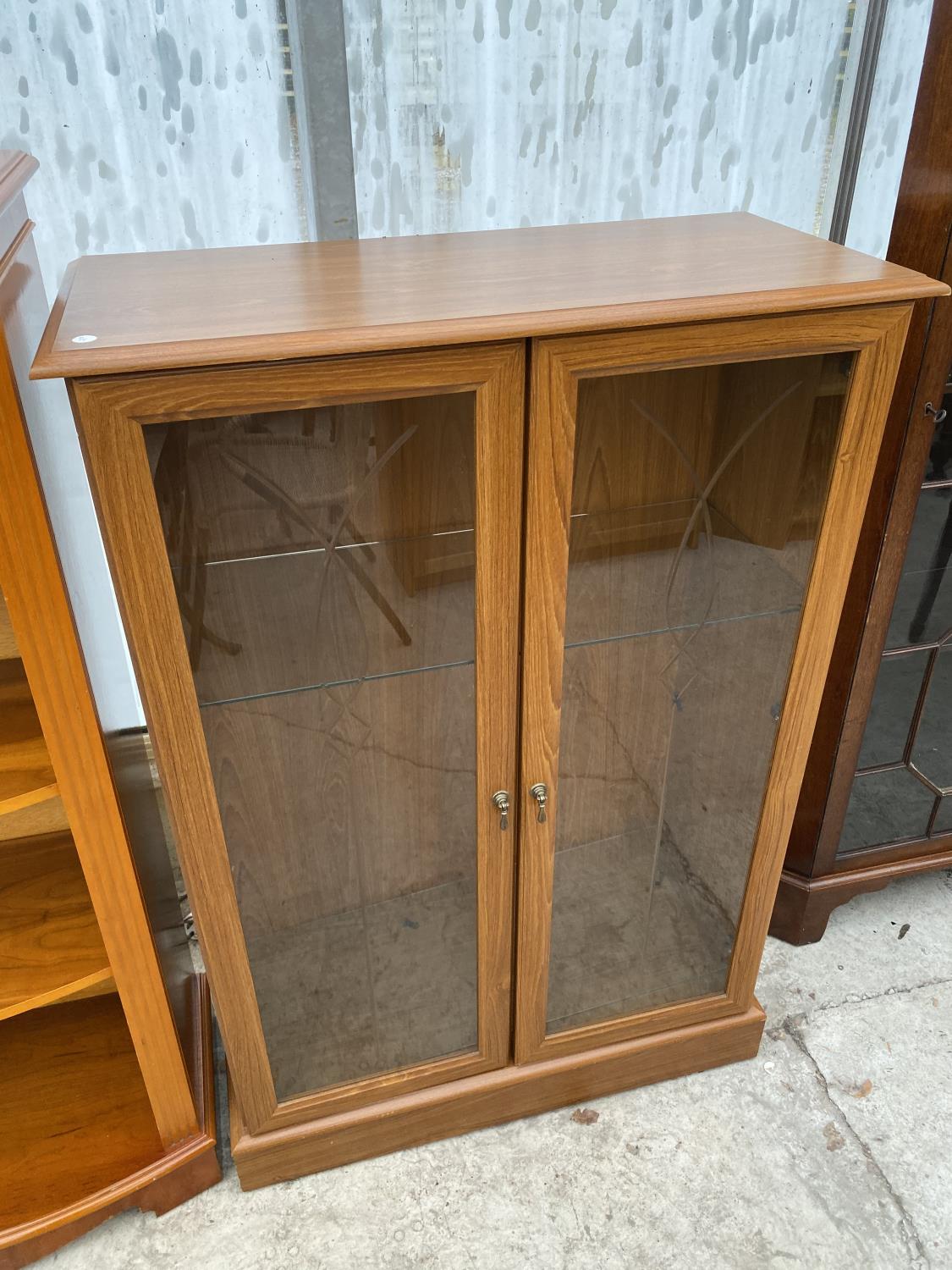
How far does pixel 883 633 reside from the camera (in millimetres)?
1480

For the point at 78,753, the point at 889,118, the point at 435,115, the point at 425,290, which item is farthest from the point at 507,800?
the point at 889,118

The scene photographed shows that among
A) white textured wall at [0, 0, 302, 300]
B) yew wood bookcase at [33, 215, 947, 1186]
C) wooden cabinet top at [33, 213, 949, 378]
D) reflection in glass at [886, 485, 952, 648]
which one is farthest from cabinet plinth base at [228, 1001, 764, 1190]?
white textured wall at [0, 0, 302, 300]

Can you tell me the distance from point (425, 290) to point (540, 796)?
2.01ft

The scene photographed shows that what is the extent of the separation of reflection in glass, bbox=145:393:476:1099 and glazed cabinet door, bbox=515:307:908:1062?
10 cm

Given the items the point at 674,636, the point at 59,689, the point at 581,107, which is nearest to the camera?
the point at 59,689

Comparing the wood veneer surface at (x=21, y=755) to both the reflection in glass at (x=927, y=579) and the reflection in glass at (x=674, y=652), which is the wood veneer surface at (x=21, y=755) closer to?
the reflection in glass at (x=674, y=652)

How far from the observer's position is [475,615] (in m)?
1.06

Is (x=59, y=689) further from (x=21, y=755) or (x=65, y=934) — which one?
(x=65, y=934)

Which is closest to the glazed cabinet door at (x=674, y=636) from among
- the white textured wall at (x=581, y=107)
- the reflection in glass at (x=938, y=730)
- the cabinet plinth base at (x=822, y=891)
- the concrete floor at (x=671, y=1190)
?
the concrete floor at (x=671, y=1190)

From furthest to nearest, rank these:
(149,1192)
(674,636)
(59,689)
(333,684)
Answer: (149,1192), (674,636), (333,684), (59,689)

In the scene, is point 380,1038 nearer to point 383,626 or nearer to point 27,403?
point 383,626

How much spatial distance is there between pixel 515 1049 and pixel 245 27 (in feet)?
5.18

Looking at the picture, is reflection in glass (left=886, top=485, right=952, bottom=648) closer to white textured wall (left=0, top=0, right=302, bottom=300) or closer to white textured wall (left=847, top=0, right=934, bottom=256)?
white textured wall (left=847, top=0, right=934, bottom=256)

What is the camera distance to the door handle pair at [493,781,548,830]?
1188 mm
